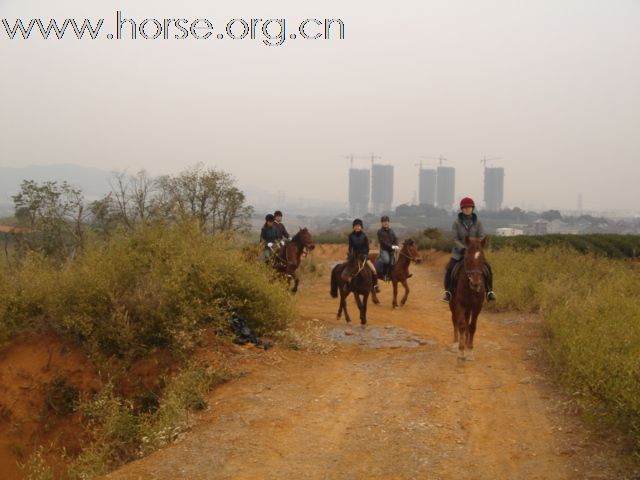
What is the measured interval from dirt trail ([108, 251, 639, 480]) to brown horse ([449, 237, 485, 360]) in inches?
16.7

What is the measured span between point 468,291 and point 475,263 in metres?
0.53

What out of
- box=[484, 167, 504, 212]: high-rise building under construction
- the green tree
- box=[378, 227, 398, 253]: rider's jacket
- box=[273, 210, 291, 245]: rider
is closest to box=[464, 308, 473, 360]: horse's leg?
box=[378, 227, 398, 253]: rider's jacket

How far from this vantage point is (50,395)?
9539 millimetres

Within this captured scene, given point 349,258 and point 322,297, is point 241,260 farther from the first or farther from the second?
point 322,297

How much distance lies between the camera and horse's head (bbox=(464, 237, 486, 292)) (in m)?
9.58

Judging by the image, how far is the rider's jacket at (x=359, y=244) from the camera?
1354 centimetres

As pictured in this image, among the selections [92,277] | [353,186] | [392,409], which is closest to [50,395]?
[92,277]

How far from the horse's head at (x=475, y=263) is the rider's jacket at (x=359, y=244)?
3867mm

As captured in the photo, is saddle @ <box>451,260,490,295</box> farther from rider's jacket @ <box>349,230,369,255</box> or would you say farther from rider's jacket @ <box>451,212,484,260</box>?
rider's jacket @ <box>349,230,369,255</box>

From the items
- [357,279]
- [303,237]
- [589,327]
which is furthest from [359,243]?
[589,327]

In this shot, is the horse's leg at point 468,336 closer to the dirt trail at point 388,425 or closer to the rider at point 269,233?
the dirt trail at point 388,425

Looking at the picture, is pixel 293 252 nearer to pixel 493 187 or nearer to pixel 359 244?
pixel 359 244

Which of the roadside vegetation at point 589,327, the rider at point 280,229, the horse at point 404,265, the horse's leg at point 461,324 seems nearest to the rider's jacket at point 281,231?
the rider at point 280,229

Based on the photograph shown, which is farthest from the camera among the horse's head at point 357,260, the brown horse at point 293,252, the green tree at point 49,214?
the green tree at point 49,214
